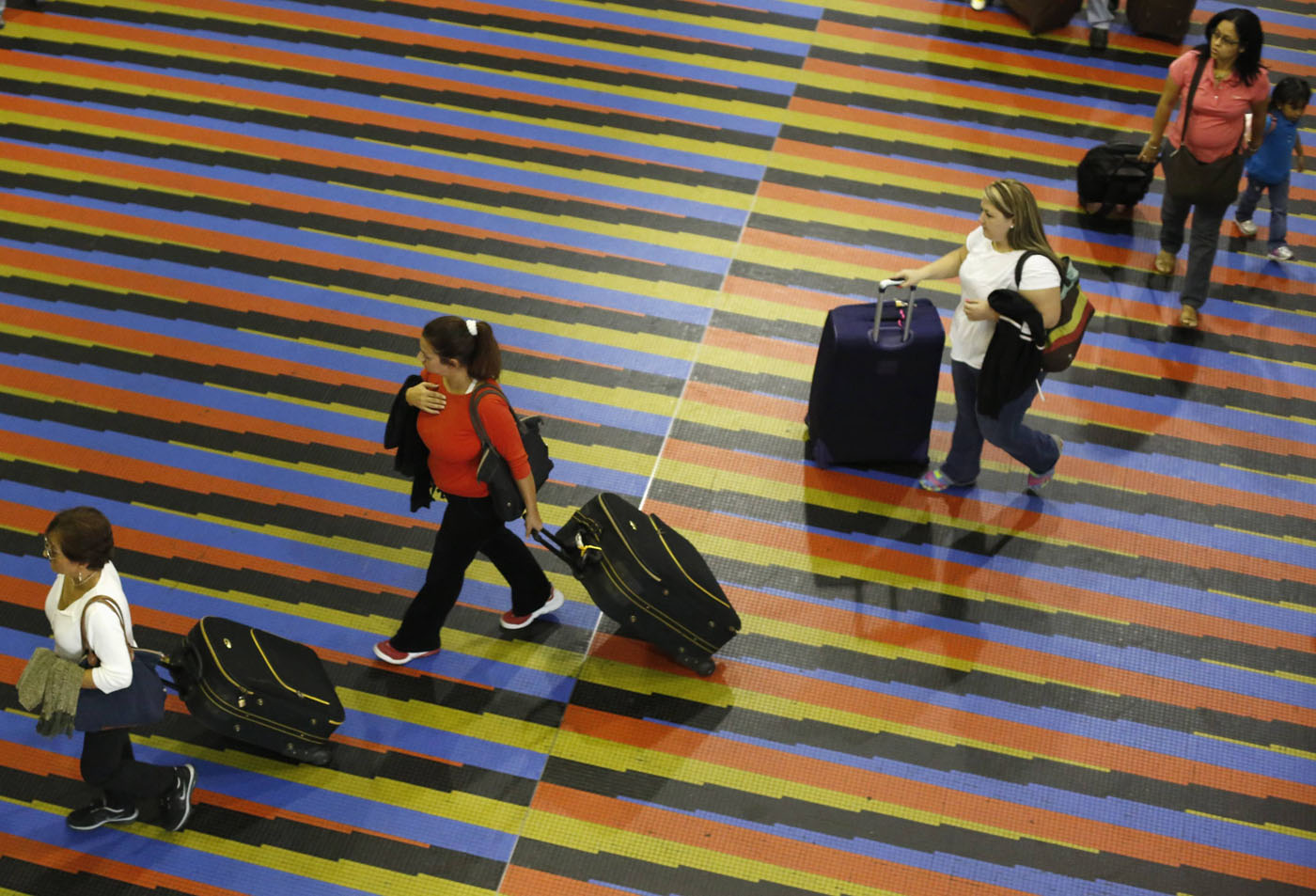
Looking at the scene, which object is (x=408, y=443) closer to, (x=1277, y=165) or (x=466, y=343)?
(x=466, y=343)

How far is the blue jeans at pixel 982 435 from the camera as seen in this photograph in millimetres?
5477

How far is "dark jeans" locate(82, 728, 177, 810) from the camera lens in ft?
14.8

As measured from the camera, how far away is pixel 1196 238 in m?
6.59

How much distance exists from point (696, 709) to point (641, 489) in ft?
4.10

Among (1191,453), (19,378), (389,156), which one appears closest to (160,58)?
(389,156)

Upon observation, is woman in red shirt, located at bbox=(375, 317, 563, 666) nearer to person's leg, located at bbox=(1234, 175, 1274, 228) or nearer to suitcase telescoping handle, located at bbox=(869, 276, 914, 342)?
suitcase telescoping handle, located at bbox=(869, 276, 914, 342)

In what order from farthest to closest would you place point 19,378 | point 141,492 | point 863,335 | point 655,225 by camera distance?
point 655,225, point 19,378, point 141,492, point 863,335

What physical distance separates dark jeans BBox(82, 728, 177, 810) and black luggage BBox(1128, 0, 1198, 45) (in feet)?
25.9

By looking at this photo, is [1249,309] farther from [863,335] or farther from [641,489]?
[641,489]

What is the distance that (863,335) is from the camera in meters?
5.60

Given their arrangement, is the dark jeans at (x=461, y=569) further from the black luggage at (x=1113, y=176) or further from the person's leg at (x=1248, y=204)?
the person's leg at (x=1248, y=204)

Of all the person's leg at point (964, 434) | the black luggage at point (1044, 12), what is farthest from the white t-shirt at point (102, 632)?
the black luggage at point (1044, 12)

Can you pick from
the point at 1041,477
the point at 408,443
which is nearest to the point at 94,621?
the point at 408,443

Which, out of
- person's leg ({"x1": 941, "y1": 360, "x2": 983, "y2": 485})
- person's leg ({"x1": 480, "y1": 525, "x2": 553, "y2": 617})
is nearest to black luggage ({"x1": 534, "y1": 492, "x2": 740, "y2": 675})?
person's leg ({"x1": 480, "y1": 525, "x2": 553, "y2": 617})
